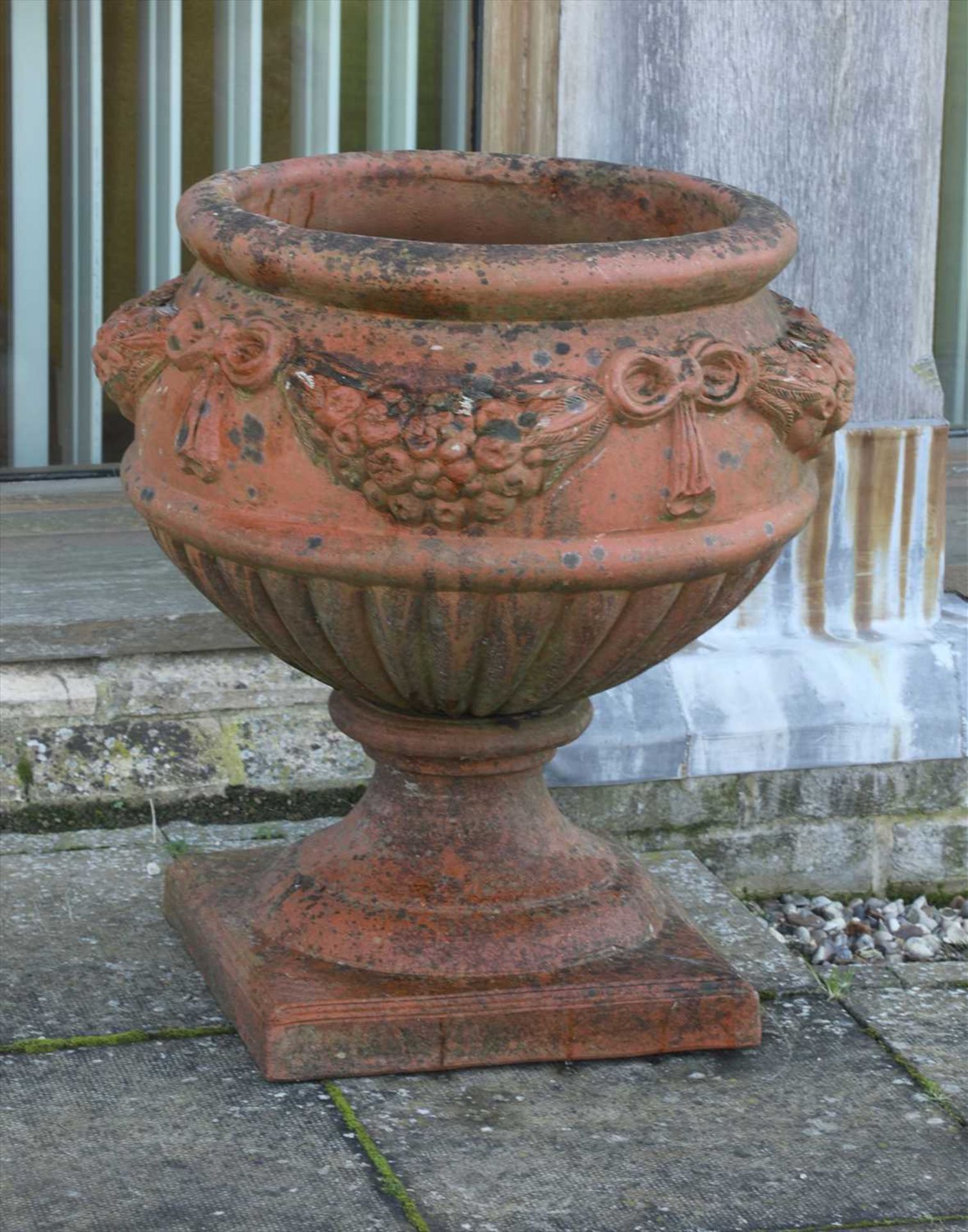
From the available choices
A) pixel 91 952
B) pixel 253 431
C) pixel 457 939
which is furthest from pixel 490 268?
pixel 91 952

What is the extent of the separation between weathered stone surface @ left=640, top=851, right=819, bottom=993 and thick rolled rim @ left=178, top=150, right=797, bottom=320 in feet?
3.44

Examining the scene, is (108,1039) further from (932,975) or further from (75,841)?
(932,975)

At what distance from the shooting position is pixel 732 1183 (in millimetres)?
2332

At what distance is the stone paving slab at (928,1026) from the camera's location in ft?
8.64

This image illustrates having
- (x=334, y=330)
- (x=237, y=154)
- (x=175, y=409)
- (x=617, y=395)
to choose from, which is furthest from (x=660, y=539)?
(x=237, y=154)

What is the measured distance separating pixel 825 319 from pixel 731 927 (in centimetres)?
114

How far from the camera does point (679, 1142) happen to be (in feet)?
7.95

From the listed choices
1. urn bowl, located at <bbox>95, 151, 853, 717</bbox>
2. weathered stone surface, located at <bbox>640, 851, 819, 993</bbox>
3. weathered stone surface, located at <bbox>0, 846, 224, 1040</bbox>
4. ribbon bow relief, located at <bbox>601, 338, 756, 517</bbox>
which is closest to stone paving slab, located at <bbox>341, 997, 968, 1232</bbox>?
weathered stone surface, located at <bbox>640, 851, 819, 993</bbox>

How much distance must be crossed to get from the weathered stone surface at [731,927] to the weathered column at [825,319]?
0.19m

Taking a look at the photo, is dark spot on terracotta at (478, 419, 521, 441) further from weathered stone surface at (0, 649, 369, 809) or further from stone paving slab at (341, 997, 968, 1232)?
weathered stone surface at (0, 649, 369, 809)

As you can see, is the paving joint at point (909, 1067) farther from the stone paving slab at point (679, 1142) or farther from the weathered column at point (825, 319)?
the weathered column at point (825, 319)

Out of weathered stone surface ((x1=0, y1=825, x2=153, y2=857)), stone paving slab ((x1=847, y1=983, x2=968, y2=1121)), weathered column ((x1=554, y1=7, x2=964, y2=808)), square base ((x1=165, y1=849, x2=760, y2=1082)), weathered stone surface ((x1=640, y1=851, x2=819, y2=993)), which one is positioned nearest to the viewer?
square base ((x1=165, y1=849, x2=760, y2=1082))

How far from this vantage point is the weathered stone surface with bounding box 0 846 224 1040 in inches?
105

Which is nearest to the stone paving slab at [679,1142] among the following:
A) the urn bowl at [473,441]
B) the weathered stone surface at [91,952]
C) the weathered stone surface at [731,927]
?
the weathered stone surface at [731,927]
